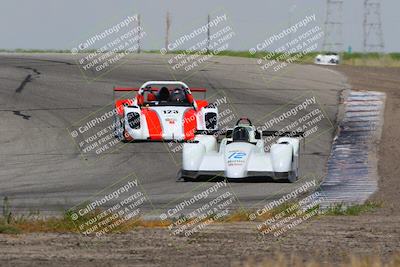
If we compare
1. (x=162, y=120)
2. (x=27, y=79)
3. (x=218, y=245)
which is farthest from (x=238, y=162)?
(x=27, y=79)

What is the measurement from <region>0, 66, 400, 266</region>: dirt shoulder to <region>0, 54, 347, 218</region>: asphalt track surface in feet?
10.5

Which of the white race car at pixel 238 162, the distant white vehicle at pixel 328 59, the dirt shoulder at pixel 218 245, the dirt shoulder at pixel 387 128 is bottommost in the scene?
the distant white vehicle at pixel 328 59

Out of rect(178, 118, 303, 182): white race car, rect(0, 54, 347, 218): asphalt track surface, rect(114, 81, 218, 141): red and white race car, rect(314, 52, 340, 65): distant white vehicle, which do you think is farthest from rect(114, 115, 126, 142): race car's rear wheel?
rect(314, 52, 340, 65): distant white vehicle

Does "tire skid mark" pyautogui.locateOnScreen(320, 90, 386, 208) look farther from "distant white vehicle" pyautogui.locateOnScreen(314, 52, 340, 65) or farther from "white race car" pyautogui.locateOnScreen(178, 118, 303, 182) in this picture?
"distant white vehicle" pyautogui.locateOnScreen(314, 52, 340, 65)

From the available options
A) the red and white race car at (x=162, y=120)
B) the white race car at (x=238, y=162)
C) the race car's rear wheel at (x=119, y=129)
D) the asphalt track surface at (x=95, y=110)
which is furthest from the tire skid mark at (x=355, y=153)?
the race car's rear wheel at (x=119, y=129)

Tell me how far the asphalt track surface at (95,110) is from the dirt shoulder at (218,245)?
3196mm

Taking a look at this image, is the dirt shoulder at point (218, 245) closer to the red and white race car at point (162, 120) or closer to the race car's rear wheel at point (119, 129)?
the red and white race car at point (162, 120)

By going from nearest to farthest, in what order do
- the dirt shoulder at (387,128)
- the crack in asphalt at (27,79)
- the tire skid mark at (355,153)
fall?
1. the dirt shoulder at (387,128)
2. the tire skid mark at (355,153)
3. the crack in asphalt at (27,79)

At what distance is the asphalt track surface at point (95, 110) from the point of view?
20484 millimetres

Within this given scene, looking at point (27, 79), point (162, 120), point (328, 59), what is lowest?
point (328, 59)

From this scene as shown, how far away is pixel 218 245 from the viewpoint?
13.4 meters

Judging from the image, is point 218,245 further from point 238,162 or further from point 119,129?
point 119,129

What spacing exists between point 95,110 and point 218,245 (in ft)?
65.4

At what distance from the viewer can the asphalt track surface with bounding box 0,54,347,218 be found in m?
20.5
